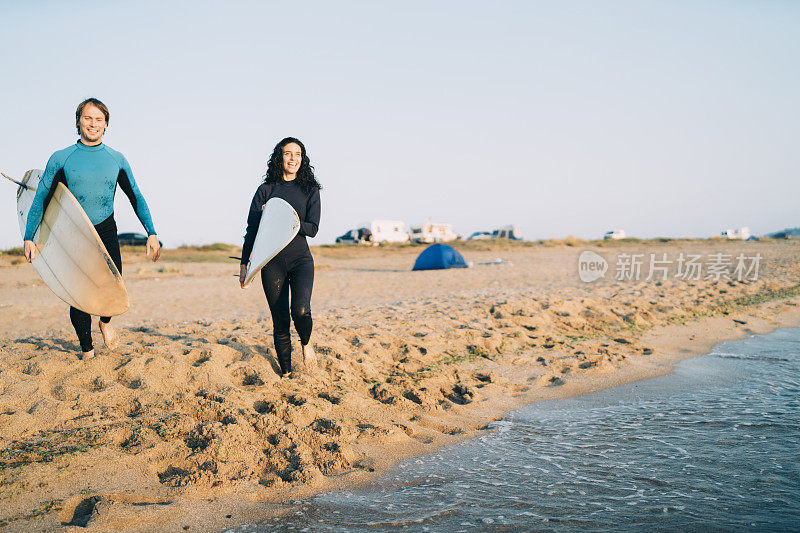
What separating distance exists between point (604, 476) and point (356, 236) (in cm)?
3796

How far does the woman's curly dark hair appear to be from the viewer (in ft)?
13.3

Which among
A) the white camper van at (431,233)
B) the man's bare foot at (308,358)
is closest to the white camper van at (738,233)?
the white camper van at (431,233)

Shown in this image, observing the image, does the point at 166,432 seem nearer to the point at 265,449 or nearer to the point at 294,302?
the point at 265,449

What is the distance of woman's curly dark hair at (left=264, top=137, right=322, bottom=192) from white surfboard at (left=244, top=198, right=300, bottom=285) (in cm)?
23

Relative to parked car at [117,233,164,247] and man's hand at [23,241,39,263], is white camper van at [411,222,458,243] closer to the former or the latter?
parked car at [117,233,164,247]

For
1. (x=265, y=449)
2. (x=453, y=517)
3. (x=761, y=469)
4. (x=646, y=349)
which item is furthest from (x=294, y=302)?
(x=646, y=349)

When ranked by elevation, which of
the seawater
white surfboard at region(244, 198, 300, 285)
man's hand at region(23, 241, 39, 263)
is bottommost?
the seawater

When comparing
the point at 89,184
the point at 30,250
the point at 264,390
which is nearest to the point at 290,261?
the point at 264,390

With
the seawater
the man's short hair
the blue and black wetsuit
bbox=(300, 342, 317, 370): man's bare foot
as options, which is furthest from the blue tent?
the man's short hair

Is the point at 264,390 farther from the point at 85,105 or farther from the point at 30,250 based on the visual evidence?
the point at 85,105

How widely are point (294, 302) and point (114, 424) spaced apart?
141cm

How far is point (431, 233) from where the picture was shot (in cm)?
4494

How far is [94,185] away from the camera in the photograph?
4.05 metres

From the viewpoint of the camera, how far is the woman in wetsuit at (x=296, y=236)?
404 centimetres
